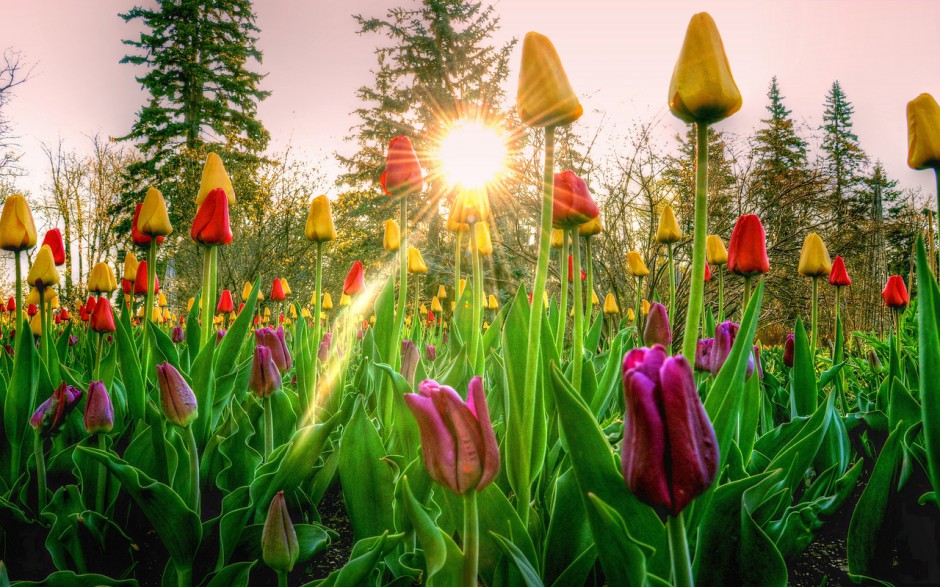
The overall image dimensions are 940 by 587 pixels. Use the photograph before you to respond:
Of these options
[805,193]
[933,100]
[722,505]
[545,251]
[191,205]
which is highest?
[191,205]

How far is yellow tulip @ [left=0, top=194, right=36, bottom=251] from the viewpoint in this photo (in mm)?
1401

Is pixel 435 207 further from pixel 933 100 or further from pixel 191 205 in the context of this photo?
pixel 933 100

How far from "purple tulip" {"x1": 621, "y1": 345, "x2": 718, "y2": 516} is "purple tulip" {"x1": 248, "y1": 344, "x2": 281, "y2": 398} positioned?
1000 mm

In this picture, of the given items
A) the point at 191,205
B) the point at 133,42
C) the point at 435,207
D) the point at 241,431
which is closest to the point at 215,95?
the point at 133,42

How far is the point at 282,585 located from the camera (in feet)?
2.80

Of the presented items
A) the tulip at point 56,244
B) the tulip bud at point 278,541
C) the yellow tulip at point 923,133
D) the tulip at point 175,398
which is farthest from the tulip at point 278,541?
the tulip at point 56,244

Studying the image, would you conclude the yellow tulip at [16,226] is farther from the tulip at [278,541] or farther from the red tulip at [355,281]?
the tulip at [278,541]

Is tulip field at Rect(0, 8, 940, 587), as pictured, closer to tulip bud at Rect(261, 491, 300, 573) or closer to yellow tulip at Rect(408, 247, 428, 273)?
tulip bud at Rect(261, 491, 300, 573)

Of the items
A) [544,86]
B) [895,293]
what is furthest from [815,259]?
[544,86]

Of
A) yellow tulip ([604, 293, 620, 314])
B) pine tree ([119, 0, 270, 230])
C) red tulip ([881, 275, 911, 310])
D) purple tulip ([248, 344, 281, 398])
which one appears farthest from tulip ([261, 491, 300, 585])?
pine tree ([119, 0, 270, 230])

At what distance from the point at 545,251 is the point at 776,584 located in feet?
1.85

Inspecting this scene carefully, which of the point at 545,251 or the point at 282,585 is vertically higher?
the point at 545,251

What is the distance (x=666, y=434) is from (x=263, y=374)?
106 centimetres

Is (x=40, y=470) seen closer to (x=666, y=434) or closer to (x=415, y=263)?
(x=666, y=434)
